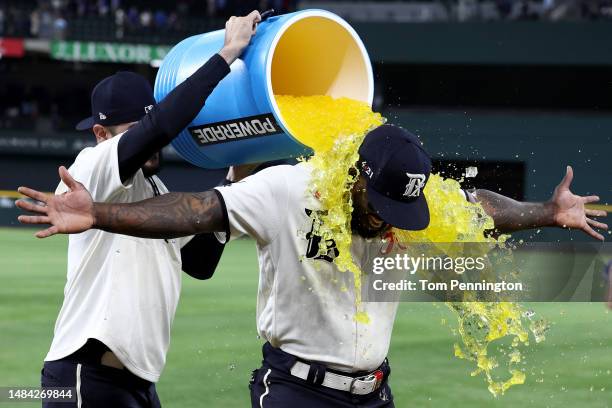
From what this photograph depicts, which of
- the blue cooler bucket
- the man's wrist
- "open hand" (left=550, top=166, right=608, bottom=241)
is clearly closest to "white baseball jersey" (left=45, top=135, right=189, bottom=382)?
the blue cooler bucket

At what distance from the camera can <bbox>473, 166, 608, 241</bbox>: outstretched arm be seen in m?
4.14

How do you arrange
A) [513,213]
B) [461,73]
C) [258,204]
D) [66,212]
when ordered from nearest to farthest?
[66,212]
[258,204]
[513,213]
[461,73]

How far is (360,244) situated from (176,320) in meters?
7.25

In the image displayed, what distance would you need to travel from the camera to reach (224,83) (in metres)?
3.65

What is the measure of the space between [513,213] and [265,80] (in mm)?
1323

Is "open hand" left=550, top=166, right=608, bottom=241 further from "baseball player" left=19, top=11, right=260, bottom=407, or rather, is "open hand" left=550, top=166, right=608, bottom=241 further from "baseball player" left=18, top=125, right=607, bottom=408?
"baseball player" left=19, top=11, right=260, bottom=407

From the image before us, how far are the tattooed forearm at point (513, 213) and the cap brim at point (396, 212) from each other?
2.87ft

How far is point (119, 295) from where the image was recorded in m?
3.72

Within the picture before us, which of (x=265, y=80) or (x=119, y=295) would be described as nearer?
(x=265, y=80)

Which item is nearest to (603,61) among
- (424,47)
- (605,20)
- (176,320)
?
(605,20)

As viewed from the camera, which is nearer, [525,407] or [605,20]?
[525,407]

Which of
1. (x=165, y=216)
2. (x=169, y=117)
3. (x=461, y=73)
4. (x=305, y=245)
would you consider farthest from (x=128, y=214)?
(x=461, y=73)

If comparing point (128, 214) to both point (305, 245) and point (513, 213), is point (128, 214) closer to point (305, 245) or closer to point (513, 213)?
point (305, 245)

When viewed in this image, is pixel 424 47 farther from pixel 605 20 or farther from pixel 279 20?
pixel 279 20
